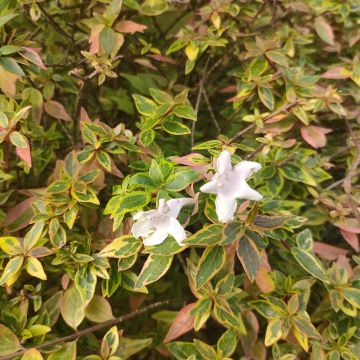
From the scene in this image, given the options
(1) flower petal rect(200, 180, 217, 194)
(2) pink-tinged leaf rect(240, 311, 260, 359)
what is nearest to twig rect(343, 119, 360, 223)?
(2) pink-tinged leaf rect(240, 311, 260, 359)

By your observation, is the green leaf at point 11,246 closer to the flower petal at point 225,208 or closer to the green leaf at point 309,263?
the flower petal at point 225,208

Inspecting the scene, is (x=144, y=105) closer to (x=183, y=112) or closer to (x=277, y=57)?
(x=183, y=112)

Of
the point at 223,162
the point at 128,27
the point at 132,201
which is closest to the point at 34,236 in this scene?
the point at 132,201

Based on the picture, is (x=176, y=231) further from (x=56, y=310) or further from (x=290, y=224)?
(x=56, y=310)

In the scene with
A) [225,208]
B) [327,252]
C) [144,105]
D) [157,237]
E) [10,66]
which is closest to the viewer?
[225,208]

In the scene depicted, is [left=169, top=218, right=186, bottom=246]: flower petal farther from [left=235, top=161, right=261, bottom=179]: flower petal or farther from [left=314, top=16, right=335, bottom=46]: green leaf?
[left=314, top=16, right=335, bottom=46]: green leaf
